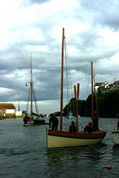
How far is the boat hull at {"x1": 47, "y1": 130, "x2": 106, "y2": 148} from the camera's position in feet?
136

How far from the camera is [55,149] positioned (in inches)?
A: 1654

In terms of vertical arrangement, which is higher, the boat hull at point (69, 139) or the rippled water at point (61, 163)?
the boat hull at point (69, 139)

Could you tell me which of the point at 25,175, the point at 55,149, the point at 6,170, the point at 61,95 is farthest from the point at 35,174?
the point at 61,95

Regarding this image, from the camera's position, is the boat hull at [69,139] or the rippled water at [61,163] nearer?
the rippled water at [61,163]

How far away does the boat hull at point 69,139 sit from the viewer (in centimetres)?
4156

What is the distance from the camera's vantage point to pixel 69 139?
43.0 meters

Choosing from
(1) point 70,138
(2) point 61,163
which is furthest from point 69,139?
(2) point 61,163

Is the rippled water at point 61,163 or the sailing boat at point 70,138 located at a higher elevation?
the sailing boat at point 70,138

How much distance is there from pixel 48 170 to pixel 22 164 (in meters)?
3.71

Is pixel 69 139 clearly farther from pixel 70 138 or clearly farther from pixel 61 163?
pixel 61 163

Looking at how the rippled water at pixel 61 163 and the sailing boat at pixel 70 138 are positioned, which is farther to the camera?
the sailing boat at pixel 70 138

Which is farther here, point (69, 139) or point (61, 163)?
point (69, 139)

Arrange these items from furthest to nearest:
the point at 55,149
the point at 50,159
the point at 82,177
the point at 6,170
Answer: the point at 55,149, the point at 50,159, the point at 6,170, the point at 82,177

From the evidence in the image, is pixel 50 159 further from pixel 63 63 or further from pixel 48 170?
pixel 63 63
